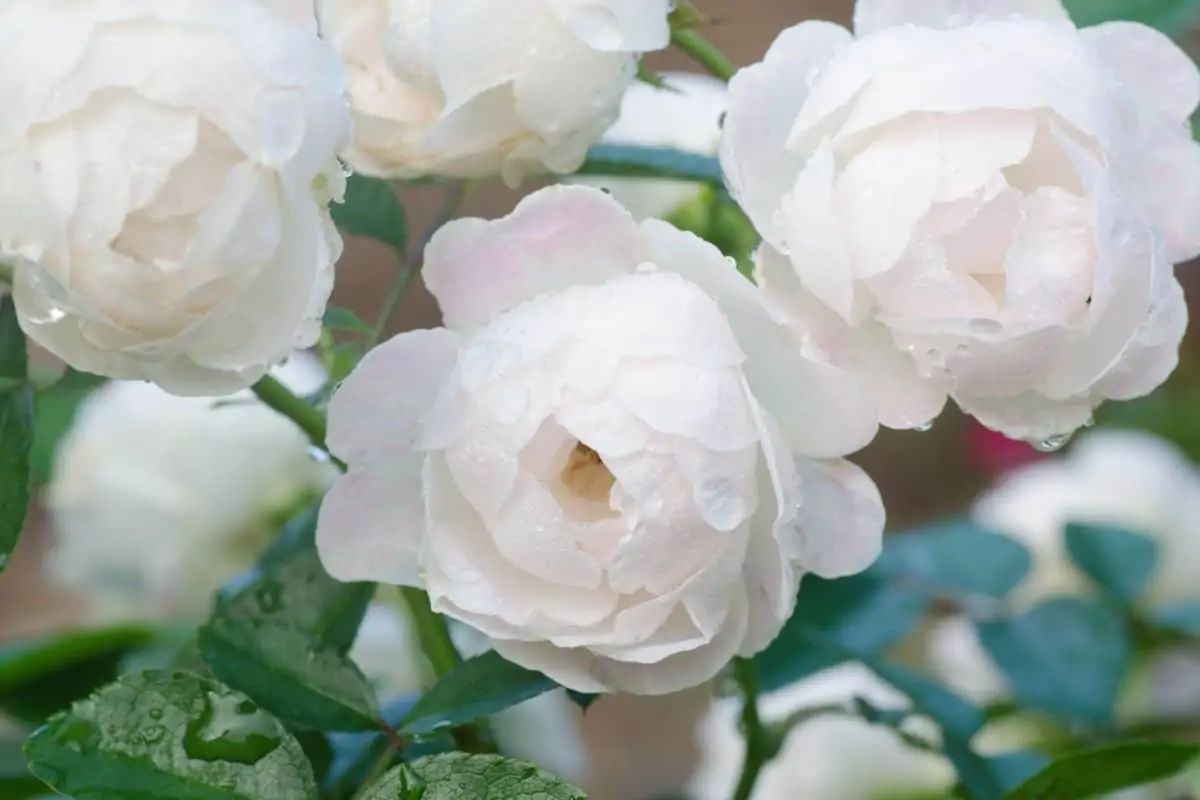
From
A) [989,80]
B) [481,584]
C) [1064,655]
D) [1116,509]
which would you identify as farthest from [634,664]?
[1116,509]

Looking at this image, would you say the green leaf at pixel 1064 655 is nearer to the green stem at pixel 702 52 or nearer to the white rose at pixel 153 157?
the green stem at pixel 702 52

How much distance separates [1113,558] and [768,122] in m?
0.48

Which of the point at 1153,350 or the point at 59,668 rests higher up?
the point at 1153,350

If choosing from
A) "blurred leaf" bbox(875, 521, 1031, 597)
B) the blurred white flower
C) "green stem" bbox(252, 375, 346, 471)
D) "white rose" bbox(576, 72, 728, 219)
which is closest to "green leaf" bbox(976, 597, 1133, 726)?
"blurred leaf" bbox(875, 521, 1031, 597)

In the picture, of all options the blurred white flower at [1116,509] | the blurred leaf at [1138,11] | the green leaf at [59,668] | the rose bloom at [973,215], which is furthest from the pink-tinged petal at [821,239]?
the blurred white flower at [1116,509]

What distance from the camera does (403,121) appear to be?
0.34 metres

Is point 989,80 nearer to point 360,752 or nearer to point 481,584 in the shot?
point 481,584

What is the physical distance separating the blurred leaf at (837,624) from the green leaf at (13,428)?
0.27m

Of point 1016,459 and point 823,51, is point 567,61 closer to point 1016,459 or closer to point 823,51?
A: point 823,51

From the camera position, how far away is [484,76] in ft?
1.08

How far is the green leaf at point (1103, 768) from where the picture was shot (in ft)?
1.27

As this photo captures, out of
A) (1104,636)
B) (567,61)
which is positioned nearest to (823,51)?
(567,61)

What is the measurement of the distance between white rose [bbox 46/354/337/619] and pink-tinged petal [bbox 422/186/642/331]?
40 cm

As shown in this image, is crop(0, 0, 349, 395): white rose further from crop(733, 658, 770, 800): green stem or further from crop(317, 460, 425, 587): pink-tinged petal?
crop(733, 658, 770, 800): green stem
